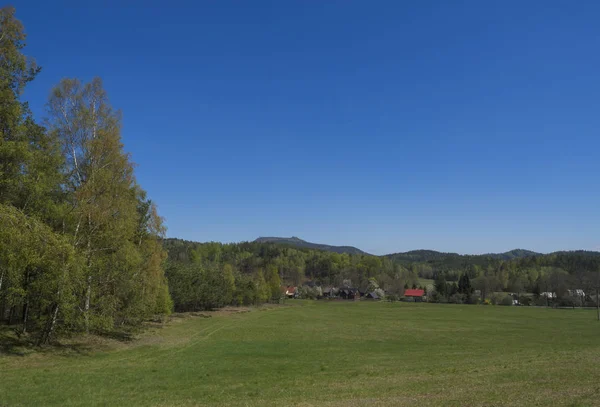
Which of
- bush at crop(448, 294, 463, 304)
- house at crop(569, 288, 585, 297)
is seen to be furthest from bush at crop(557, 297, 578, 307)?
bush at crop(448, 294, 463, 304)

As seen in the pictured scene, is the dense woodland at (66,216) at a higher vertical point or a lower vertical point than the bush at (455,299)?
higher

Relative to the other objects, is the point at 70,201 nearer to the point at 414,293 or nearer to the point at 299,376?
the point at 299,376

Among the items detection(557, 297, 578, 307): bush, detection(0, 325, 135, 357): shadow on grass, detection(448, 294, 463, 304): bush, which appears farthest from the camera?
detection(448, 294, 463, 304): bush

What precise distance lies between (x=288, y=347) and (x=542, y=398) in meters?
23.0

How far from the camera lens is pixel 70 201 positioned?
90.7 feet

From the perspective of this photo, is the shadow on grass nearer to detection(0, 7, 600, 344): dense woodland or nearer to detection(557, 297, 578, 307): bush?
detection(0, 7, 600, 344): dense woodland

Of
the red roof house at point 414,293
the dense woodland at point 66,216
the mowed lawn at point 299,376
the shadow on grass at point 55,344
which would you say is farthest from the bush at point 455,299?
the shadow on grass at point 55,344

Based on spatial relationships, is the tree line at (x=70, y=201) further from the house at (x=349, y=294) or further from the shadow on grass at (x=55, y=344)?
the house at (x=349, y=294)

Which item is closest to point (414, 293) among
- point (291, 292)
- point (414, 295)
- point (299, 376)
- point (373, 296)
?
point (414, 295)

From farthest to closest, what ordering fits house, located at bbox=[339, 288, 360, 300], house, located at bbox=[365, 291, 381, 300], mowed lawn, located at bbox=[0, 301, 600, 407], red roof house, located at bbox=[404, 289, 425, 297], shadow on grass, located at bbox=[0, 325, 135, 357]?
house, located at bbox=[339, 288, 360, 300] < house, located at bbox=[365, 291, 381, 300] < red roof house, located at bbox=[404, 289, 425, 297] < shadow on grass, located at bbox=[0, 325, 135, 357] < mowed lawn, located at bbox=[0, 301, 600, 407]

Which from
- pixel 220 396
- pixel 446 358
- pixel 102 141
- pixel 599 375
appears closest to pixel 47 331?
pixel 102 141

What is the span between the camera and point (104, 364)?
921 inches

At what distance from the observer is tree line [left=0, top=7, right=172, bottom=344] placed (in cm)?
2108

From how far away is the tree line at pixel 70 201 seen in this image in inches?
830
